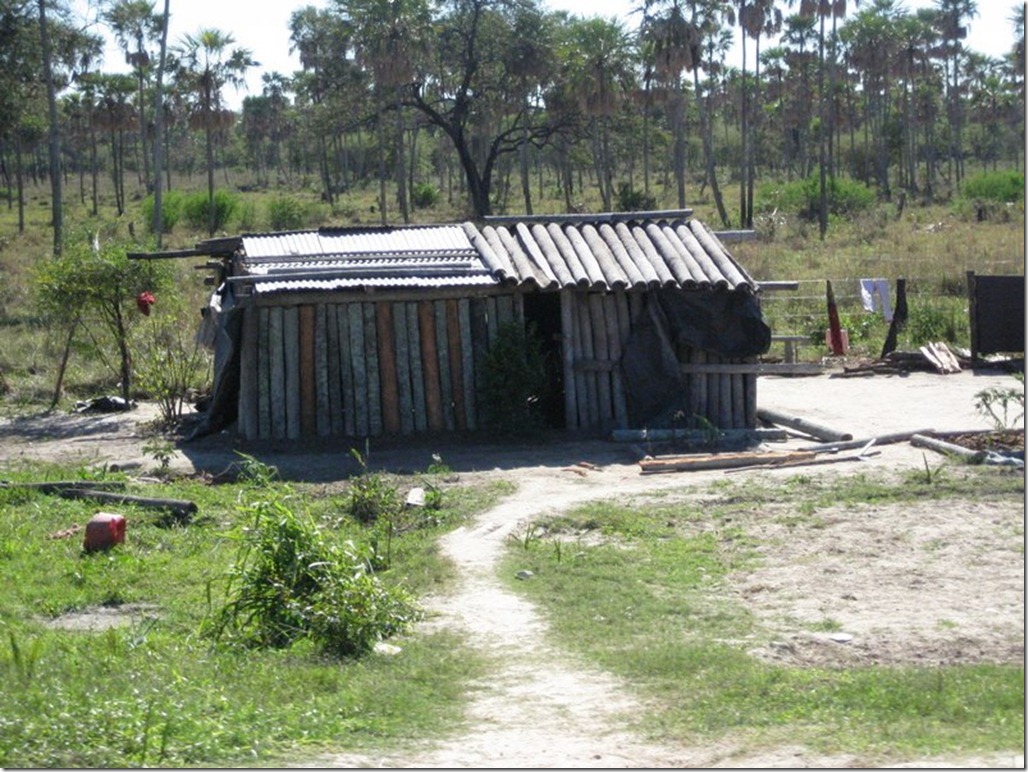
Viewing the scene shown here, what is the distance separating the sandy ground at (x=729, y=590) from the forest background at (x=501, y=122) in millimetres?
5710

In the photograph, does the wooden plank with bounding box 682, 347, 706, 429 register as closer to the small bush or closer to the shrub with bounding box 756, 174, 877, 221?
the small bush

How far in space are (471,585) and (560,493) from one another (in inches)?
152

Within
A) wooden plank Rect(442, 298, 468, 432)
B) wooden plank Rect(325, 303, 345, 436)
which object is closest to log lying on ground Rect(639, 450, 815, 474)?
wooden plank Rect(442, 298, 468, 432)

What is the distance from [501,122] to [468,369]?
38100mm

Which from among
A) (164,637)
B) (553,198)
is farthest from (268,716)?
(553,198)

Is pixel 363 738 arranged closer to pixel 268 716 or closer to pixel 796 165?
pixel 268 716

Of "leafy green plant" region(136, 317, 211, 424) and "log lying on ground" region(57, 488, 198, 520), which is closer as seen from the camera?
"log lying on ground" region(57, 488, 198, 520)

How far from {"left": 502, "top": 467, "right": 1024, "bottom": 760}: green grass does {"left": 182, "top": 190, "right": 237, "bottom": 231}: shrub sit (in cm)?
3918

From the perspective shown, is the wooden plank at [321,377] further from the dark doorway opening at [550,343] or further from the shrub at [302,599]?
the shrub at [302,599]

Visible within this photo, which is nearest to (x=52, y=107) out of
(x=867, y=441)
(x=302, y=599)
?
(x=867, y=441)

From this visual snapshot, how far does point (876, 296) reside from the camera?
24.6 meters

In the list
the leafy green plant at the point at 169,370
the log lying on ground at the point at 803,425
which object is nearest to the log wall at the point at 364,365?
the leafy green plant at the point at 169,370

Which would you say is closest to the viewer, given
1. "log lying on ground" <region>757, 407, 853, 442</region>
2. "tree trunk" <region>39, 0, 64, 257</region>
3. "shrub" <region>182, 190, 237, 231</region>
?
"log lying on ground" <region>757, 407, 853, 442</region>

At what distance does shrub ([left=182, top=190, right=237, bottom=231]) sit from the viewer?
49.5m
